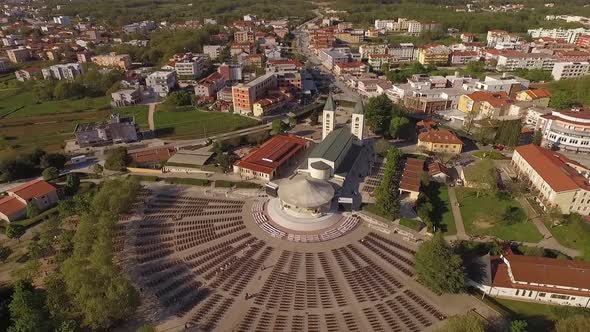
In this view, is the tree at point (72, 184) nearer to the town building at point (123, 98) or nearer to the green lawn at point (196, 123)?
the green lawn at point (196, 123)

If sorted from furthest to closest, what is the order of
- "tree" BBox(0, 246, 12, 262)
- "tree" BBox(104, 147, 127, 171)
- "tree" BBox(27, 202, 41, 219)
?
"tree" BBox(104, 147, 127, 171)
"tree" BBox(27, 202, 41, 219)
"tree" BBox(0, 246, 12, 262)

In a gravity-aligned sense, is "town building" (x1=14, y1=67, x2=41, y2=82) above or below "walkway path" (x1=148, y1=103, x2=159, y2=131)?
above

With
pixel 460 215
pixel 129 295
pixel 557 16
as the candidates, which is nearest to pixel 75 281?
pixel 129 295

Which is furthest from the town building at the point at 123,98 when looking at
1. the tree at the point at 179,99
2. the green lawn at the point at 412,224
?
the green lawn at the point at 412,224

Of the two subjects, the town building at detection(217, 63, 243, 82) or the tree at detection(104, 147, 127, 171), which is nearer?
the tree at detection(104, 147, 127, 171)

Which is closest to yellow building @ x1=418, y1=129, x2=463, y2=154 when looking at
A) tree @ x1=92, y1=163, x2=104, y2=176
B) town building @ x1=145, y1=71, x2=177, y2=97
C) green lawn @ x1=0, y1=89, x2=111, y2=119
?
tree @ x1=92, y1=163, x2=104, y2=176

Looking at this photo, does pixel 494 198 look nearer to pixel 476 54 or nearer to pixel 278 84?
pixel 278 84

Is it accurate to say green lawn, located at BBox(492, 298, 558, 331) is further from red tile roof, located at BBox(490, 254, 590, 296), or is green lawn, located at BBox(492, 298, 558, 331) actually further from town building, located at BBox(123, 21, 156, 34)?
town building, located at BBox(123, 21, 156, 34)
